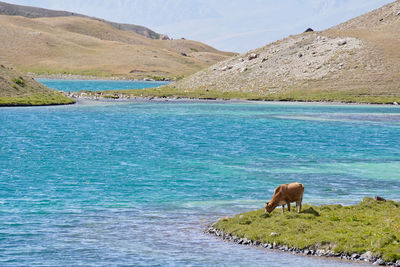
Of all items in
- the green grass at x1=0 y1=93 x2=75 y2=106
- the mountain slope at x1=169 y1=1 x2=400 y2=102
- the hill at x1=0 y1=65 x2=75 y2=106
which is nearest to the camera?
the green grass at x1=0 y1=93 x2=75 y2=106

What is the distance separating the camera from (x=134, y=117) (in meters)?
97.4

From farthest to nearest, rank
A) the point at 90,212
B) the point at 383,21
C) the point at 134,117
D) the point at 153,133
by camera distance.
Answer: the point at 383,21, the point at 134,117, the point at 153,133, the point at 90,212

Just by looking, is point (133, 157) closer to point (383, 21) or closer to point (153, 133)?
point (153, 133)

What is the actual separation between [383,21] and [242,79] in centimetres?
4148

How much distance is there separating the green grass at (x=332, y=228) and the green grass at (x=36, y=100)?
8185 cm

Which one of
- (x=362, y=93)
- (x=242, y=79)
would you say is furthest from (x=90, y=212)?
(x=242, y=79)

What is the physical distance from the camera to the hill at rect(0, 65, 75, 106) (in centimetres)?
10597

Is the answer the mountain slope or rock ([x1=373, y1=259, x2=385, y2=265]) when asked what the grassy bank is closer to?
the mountain slope

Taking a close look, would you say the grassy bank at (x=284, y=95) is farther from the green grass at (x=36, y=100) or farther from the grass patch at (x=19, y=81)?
the grass patch at (x=19, y=81)

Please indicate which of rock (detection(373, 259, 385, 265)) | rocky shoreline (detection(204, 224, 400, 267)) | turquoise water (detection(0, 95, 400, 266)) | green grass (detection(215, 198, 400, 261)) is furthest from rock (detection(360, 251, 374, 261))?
turquoise water (detection(0, 95, 400, 266))

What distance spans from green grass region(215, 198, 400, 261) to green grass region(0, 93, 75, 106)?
8185 centimetres

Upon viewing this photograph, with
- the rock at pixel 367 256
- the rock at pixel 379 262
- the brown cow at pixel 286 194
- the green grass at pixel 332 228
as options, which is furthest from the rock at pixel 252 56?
the rock at pixel 379 262

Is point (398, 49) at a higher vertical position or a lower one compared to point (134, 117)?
higher

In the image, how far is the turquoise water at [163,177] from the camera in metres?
24.7
